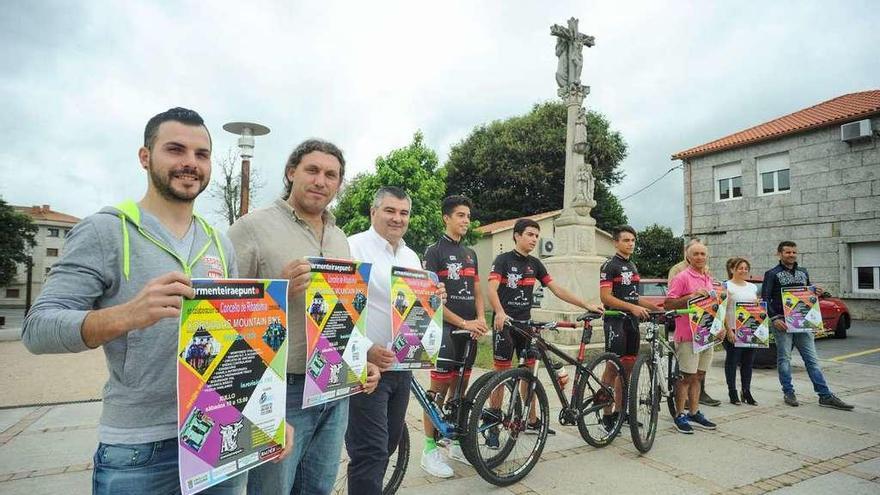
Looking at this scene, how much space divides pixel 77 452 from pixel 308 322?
389 centimetres

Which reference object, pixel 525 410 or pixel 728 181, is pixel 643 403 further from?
pixel 728 181

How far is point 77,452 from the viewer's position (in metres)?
4.22

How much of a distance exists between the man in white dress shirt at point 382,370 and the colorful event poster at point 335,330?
0.34 m

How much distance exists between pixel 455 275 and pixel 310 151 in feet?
7.59

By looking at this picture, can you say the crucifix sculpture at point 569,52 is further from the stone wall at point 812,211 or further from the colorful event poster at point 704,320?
the stone wall at point 812,211

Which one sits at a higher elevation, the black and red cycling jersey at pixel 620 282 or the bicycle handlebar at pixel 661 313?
the black and red cycling jersey at pixel 620 282

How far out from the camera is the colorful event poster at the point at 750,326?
5.87m

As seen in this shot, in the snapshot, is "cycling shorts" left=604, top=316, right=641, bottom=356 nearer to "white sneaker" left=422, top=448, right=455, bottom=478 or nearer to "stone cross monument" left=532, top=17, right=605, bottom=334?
"white sneaker" left=422, top=448, right=455, bottom=478

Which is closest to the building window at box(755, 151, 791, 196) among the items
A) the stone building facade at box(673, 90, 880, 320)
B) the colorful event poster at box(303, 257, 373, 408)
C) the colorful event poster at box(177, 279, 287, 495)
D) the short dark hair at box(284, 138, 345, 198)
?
the stone building facade at box(673, 90, 880, 320)

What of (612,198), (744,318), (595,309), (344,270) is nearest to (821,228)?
(612,198)

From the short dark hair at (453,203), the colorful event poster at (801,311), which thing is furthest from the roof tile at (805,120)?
the short dark hair at (453,203)

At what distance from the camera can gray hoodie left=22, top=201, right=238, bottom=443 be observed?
4.35 feet

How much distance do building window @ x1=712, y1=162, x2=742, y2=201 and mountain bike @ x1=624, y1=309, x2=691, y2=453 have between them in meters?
19.7

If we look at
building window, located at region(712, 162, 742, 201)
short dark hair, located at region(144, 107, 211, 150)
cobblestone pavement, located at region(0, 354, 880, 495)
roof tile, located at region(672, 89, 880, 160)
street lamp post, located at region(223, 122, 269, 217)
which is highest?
roof tile, located at region(672, 89, 880, 160)
